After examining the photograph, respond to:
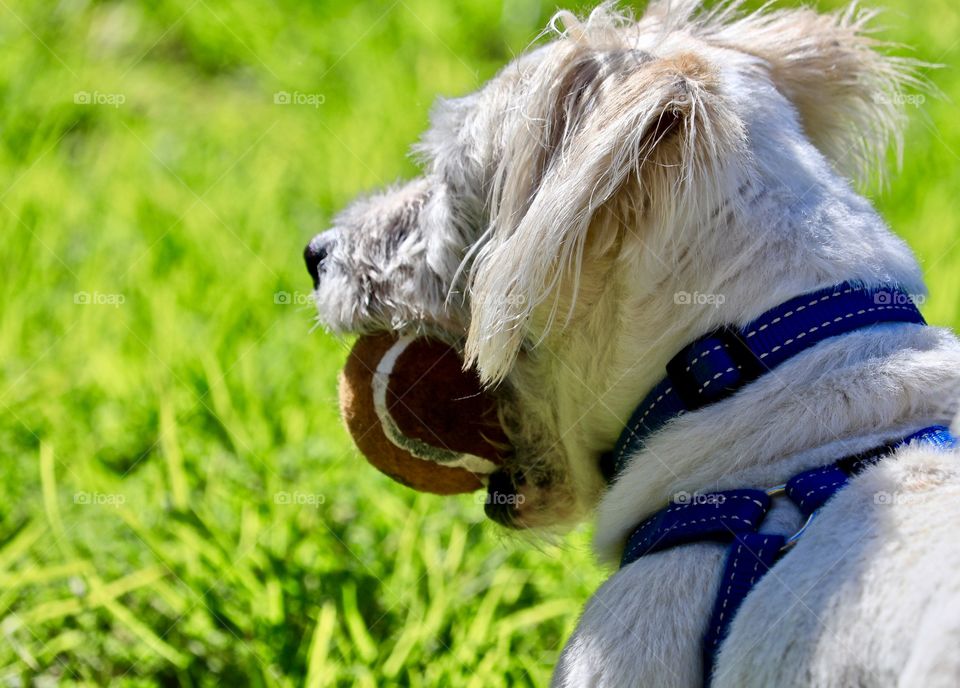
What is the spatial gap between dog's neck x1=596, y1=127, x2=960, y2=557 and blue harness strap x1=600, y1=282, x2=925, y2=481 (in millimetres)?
19

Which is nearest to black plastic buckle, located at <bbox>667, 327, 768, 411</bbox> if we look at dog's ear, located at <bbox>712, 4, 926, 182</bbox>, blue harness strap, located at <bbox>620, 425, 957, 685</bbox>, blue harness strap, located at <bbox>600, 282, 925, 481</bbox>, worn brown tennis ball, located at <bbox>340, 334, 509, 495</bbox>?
blue harness strap, located at <bbox>600, 282, 925, 481</bbox>

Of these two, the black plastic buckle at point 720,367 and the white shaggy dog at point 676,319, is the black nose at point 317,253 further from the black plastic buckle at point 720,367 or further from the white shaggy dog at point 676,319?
the black plastic buckle at point 720,367

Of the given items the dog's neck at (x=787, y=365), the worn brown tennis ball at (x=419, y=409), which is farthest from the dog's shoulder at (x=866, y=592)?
the worn brown tennis ball at (x=419, y=409)

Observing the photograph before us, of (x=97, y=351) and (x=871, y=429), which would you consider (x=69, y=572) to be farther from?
(x=871, y=429)

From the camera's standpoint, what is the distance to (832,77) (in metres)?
2.42

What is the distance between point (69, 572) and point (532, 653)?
4.41 ft

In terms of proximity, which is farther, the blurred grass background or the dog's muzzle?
the blurred grass background

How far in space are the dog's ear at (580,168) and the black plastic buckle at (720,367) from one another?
0.77 feet

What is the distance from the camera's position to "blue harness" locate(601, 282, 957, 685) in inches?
62.7

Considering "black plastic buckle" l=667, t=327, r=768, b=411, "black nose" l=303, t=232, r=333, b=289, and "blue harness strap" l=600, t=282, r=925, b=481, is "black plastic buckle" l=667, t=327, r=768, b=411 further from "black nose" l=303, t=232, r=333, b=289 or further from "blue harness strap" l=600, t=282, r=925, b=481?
"black nose" l=303, t=232, r=333, b=289

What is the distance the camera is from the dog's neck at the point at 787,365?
1.71 meters

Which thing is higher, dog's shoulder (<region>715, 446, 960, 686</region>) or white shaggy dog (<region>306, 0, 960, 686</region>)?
white shaggy dog (<region>306, 0, 960, 686</region>)

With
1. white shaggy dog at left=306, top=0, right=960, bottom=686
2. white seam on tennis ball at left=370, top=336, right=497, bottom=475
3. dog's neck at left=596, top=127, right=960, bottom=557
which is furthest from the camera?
white seam on tennis ball at left=370, top=336, right=497, bottom=475

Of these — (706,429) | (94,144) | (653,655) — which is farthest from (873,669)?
(94,144)
